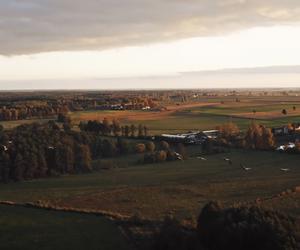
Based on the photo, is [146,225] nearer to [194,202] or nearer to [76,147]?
[194,202]

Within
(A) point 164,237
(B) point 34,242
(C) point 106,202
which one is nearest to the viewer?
(A) point 164,237

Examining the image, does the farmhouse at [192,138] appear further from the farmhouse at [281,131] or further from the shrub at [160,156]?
the shrub at [160,156]

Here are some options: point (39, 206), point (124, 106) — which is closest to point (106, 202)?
point (39, 206)

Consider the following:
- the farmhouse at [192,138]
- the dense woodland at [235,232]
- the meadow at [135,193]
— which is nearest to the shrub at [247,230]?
the dense woodland at [235,232]

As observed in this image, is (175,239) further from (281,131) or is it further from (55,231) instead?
(281,131)

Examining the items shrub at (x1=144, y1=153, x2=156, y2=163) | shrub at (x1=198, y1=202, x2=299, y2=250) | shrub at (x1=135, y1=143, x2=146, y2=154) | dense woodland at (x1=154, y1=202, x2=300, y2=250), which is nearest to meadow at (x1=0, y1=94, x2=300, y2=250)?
shrub at (x1=144, y1=153, x2=156, y2=163)

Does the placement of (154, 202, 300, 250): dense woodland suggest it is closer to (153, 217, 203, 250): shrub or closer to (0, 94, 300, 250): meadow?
(153, 217, 203, 250): shrub
